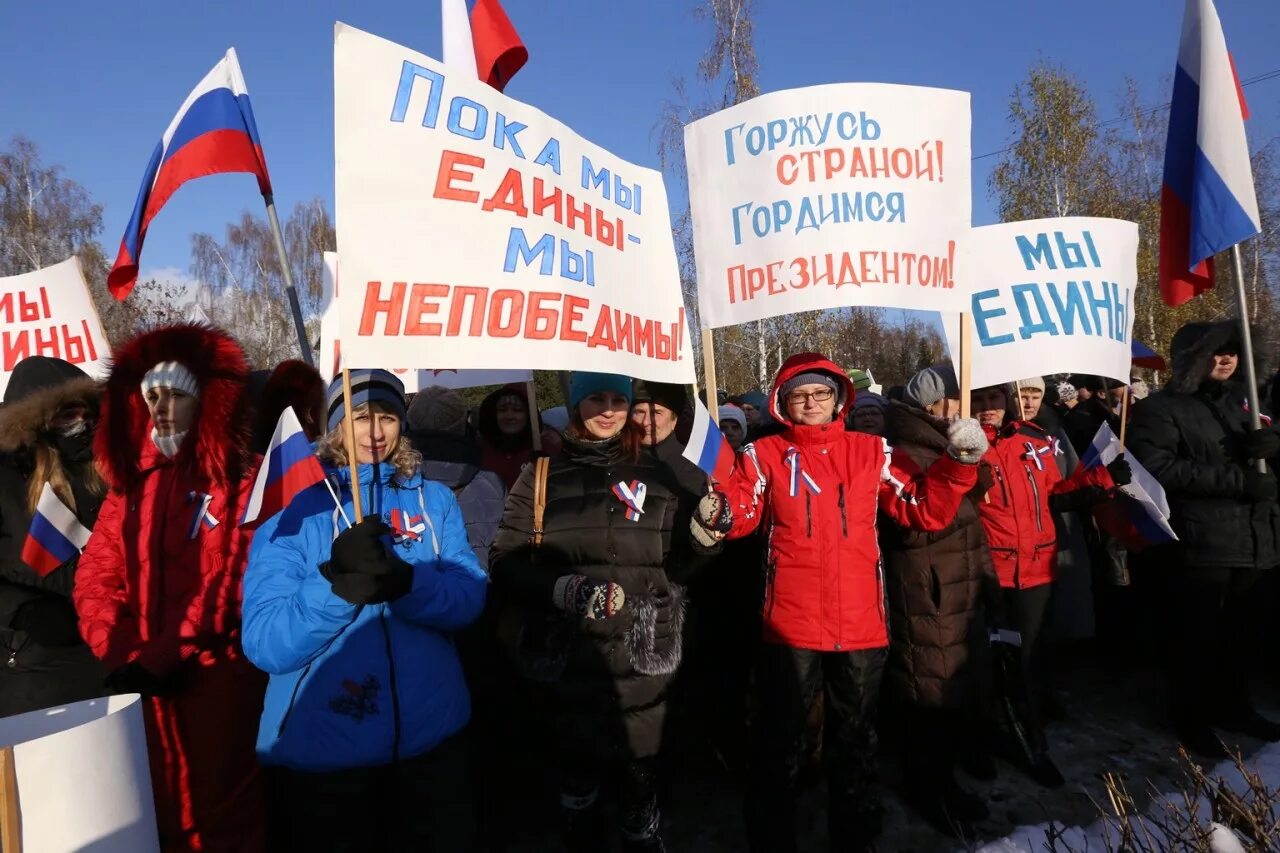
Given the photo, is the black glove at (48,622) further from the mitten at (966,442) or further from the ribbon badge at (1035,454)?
the ribbon badge at (1035,454)

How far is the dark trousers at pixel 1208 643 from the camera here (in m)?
3.72

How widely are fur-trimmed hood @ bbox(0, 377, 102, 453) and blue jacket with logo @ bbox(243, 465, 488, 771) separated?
1274 millimetres

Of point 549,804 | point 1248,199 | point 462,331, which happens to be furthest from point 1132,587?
point 462,331

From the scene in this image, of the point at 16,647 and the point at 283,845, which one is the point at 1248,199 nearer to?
the point at 283,845

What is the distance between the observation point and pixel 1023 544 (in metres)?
3.58

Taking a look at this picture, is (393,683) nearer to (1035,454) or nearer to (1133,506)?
(1035,454)

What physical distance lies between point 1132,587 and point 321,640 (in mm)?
5318

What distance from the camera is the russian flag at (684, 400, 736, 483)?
2498 mm

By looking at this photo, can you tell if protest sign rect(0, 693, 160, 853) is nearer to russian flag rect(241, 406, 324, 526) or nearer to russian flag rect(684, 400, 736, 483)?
russian flag rect(241, 406, 324, 526)

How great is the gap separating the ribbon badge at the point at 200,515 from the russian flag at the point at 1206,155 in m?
4.15

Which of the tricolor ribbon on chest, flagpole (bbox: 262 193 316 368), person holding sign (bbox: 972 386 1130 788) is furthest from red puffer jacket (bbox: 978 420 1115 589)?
flagpole (bbox: 262 193 316 368)

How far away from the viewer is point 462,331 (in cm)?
204

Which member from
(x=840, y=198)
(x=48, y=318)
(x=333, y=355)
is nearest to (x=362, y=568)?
(x=840, y=198)

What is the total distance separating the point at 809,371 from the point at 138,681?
2441mm
